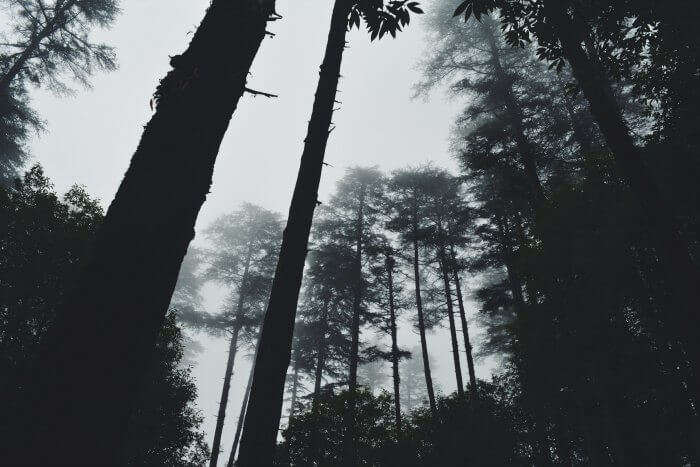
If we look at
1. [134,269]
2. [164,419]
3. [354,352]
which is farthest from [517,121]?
[164,419]

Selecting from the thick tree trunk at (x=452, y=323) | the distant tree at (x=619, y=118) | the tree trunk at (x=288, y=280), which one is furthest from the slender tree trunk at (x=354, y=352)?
the distant tree at (x=619, y=118)

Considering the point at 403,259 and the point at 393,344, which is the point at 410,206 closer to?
the point at 403,259

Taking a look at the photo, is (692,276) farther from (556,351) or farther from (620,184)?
(620,184)

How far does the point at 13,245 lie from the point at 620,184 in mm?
15438

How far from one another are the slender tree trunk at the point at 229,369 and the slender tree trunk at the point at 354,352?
6.63 meters

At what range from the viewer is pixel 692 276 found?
4.31 meters

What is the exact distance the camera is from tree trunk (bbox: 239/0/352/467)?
327cm

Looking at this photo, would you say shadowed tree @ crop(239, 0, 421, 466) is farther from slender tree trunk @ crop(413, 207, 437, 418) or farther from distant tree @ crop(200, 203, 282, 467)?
distant tree @ crop(200, 203, 282, 467)

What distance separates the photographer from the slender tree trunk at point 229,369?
1695 cm

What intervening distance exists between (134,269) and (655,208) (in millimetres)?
5959

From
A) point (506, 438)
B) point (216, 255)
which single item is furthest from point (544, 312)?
point (216, 255)

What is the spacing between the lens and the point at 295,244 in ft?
13.1

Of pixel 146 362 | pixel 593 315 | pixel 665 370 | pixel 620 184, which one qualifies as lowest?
pixel 146 362

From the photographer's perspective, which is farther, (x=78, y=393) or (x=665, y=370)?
(x=665, y=370)
